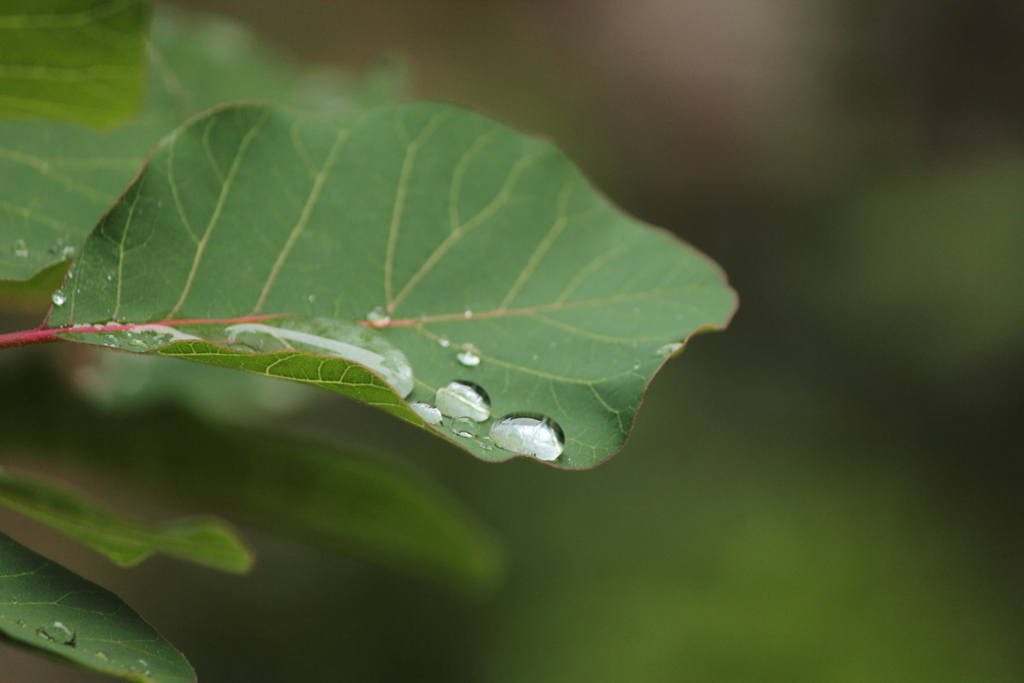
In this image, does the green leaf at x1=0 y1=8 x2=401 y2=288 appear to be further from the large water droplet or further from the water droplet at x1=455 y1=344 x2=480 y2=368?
the water droplet at x1=455 y1=344 x2=480 y2=368

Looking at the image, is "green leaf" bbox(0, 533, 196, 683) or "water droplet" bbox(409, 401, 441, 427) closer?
"green leaf" bbox(0, 533, 196, 683)

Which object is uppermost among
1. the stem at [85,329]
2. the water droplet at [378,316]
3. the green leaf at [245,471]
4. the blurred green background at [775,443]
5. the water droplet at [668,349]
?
the blurred green background at [775,443]

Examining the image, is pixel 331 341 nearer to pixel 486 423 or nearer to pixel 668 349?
pixel 486 423

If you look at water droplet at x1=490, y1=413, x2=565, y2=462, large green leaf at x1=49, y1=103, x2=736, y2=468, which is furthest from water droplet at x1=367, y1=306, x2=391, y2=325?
water droplet at x1=490, y1=413, x2=565, y2=462

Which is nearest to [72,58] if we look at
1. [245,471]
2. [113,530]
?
[113,530]

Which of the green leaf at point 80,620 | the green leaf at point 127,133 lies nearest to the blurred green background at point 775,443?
the green leaf at point 127,133

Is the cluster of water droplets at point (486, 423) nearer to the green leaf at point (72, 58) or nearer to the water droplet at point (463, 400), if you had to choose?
the water droplet at point (463, 400)
